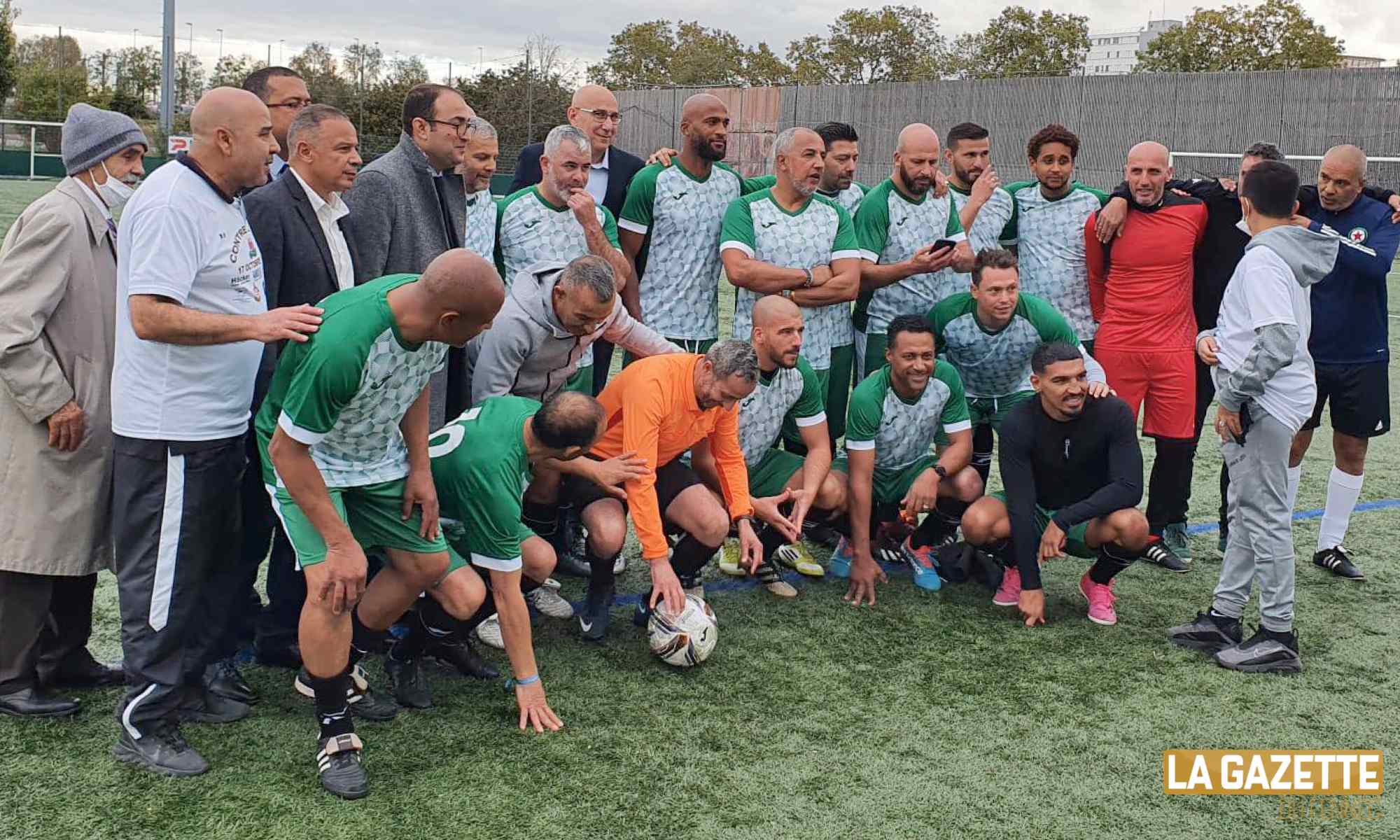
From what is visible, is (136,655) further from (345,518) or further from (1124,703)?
(1124,703)

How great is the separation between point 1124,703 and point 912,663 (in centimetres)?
86

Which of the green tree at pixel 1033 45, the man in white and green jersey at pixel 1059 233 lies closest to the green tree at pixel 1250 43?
the green tree at pixel 1033 45

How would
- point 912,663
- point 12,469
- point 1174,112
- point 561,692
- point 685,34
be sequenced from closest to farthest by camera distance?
point 12,469 < point 561,692 < point 912,663 < point 1174,112 < point 685,34

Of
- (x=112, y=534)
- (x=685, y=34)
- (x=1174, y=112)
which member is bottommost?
(x=112, y=534)

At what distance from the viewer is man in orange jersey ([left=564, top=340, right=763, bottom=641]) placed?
4.74 metres

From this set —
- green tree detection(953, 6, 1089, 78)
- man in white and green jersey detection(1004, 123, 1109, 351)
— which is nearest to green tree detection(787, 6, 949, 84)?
green tree detection(953, 6, 1089, 78)

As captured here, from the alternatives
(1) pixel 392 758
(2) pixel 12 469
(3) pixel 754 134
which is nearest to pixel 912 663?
(1) pixel 392 758

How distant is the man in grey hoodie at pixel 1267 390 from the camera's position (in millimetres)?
4711

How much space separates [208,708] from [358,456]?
3.76ft

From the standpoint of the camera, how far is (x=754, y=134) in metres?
41.5

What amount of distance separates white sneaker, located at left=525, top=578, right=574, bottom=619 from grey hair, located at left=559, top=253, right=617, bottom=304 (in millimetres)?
1419

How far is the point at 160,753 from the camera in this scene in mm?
3697

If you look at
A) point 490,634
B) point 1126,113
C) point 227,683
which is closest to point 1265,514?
point 490,634

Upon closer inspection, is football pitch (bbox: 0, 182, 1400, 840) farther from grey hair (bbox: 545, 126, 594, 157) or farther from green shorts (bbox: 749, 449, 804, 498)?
grey hair (bbox: 545, 126, 594, 157)
